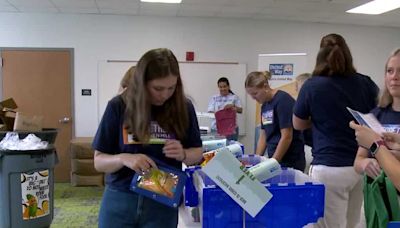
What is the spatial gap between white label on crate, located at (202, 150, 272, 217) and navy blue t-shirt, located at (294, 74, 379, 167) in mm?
884

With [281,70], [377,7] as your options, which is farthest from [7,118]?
[377,7]

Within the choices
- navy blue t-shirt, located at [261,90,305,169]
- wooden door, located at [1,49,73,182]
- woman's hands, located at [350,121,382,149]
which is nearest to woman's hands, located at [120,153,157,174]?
woman's hands, located at [350,121,382,149]

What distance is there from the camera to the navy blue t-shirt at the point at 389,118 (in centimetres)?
150

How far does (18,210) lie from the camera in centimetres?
320

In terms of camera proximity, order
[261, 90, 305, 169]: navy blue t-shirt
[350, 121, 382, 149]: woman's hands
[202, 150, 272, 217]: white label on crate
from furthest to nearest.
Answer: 1. [261, 90, 305, 169]: navy blue t-shirt
2. [350, 121, 382, 149]: woman's hands
3. [202, 150, 272, 217]: white label on crate

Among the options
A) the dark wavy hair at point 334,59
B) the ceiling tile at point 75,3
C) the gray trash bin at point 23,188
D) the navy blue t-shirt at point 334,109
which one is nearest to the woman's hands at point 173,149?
the navy blue t-shirt at point 334,109

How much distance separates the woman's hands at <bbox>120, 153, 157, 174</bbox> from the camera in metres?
1.31

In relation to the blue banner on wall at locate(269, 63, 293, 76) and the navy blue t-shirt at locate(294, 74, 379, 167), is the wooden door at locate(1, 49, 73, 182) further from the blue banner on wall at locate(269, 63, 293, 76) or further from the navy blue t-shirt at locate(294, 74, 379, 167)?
the navy blue t-shirt at locate(294, 74, 379, 167)

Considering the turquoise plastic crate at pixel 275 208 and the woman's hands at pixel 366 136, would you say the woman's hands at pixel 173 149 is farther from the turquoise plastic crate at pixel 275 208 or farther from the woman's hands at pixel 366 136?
the woman's hands at pixel 366 136

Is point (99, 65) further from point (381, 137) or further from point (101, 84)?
point (381, 137)

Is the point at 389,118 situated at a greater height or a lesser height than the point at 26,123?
greater

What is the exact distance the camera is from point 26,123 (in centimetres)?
344

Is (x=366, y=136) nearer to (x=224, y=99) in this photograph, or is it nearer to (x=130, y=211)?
(x=130, y=211)

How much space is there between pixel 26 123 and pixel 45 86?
8.28 ft
